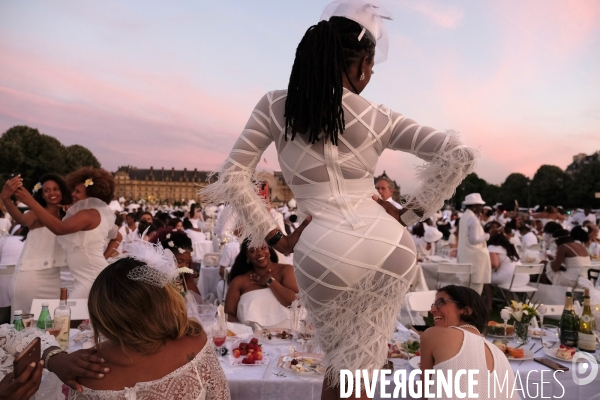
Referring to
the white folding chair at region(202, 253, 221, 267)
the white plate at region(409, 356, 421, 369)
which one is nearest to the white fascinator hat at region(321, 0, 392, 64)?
the white plate at region(409, 356, 421, 369)

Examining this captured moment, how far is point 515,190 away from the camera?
6038cm

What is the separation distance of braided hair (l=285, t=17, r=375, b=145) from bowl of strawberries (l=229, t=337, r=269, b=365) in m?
1.54

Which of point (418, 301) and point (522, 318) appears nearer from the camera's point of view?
point (522, 318)

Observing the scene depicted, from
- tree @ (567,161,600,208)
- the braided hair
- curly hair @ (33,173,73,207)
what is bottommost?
curly hair @ (33,173,73,207)

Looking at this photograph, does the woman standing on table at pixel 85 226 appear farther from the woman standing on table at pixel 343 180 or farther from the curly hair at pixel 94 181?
the woman standing on table at pixel 343 180

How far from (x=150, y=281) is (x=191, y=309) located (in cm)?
124

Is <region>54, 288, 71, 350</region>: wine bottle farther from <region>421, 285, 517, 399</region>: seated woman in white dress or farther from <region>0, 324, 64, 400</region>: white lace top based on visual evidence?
<region>421, 285, 517, 399</region>: seated woman in white dress

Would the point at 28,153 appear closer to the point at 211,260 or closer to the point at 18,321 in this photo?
the point at 211,260

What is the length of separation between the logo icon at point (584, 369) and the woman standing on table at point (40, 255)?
14.1ft

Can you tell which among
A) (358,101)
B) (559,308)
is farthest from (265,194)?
(559,308)

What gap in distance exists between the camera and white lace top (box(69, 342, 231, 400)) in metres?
1.55

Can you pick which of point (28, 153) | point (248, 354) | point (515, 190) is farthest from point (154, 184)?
point (248, 354)

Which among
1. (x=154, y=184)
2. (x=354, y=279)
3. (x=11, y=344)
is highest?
(x=354, y=279)

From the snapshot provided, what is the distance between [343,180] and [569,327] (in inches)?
95.2
